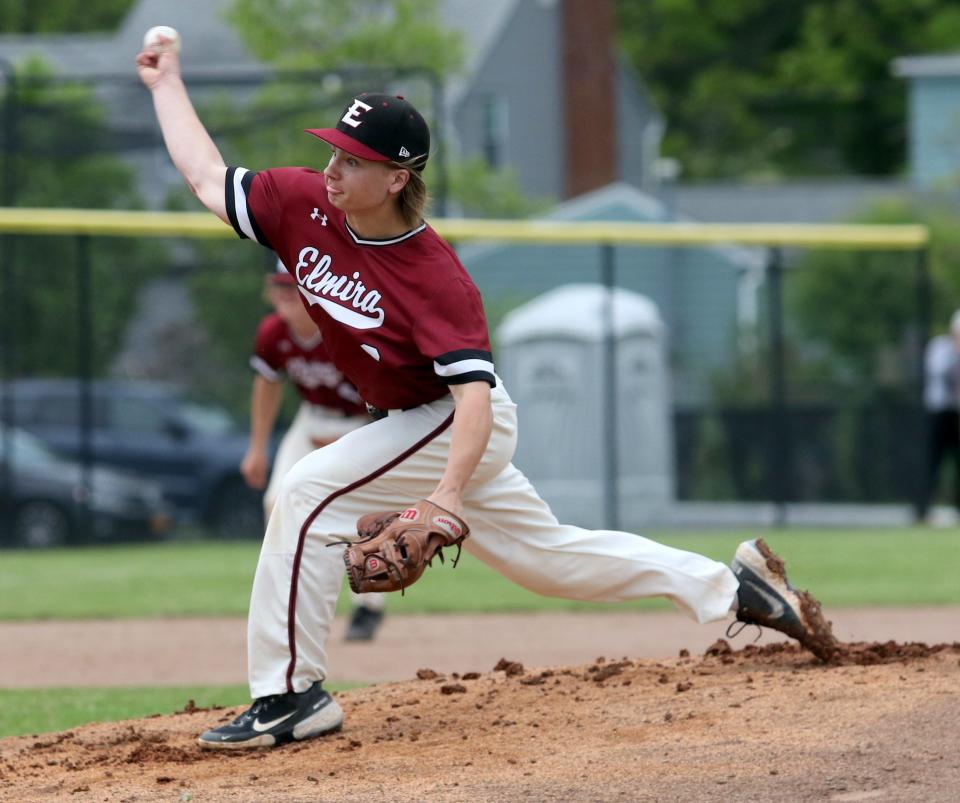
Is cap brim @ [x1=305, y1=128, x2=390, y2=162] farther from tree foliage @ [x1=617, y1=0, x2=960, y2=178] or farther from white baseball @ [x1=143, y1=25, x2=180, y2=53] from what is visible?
tree foliage @ [x1=617, y1=0, x2=960, y2=178]

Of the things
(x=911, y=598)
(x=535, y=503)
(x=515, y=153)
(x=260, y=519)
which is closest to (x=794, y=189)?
(x=515, y=153)

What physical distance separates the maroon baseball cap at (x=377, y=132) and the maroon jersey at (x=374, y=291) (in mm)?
254

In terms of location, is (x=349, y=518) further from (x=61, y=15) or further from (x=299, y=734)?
(x=61, y=15)

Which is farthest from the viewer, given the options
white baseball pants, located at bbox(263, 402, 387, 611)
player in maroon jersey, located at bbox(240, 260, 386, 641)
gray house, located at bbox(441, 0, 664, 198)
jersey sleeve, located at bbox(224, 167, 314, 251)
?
gray house, located at bbox(441, 0, 664, 198)

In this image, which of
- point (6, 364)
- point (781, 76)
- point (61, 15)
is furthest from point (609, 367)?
point (61, 15)

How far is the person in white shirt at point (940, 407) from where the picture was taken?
1505 cm

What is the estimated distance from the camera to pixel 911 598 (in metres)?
9.36

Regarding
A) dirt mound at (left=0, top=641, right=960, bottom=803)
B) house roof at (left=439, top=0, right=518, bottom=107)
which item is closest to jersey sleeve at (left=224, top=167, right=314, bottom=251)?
dirt mound at (left=0, top=641, right=960, bottom=803)

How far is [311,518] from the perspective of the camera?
4.62 m

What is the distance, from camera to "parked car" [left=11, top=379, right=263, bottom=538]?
45.3 ft

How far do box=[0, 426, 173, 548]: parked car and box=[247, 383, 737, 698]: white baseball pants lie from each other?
30.8 ft

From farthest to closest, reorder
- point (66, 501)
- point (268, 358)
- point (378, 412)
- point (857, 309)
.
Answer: point (857, 309) → point (66, 501) → point (268, 358) → point (378, 412)

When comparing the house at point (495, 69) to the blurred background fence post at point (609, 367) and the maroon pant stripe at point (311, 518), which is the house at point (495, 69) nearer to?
the blurred background fence post at point (609, 367)

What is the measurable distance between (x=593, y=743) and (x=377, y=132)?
1.80 m
